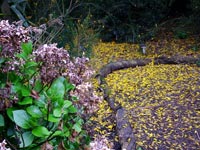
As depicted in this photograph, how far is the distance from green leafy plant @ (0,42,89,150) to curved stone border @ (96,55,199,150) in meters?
1.95

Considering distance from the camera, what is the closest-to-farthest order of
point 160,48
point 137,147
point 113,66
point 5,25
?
point 5,25, point 137,147, point 113,66, point 160,48

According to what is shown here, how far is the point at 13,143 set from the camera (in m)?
0.94

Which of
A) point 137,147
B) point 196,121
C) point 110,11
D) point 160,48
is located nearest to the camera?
Answer: point 137,147

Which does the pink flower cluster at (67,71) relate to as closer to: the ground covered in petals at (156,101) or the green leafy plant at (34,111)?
the green leafy plant at (34,111)

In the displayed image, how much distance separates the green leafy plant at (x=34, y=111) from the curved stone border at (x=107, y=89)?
195cm

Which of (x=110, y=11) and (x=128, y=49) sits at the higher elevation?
(x=110, y=11)

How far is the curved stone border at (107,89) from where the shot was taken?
2.99 meters

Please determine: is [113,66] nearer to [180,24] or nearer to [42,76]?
[180,24]

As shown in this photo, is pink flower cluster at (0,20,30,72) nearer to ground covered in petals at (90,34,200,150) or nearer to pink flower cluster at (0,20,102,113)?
pink flower cluster at (0,20,102,113)

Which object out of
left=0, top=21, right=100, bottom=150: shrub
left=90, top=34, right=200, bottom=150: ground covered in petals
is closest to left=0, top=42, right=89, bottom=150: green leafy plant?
left=0, top=21, right=100, bottom=150: shrub

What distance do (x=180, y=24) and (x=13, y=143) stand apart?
6.48 metres

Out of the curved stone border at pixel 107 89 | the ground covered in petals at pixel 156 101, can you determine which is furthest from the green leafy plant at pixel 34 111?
the curved stone border at pixel 107 89

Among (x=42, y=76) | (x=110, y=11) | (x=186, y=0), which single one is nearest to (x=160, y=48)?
(x=110, y=11)

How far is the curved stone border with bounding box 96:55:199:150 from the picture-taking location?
2.99 m
